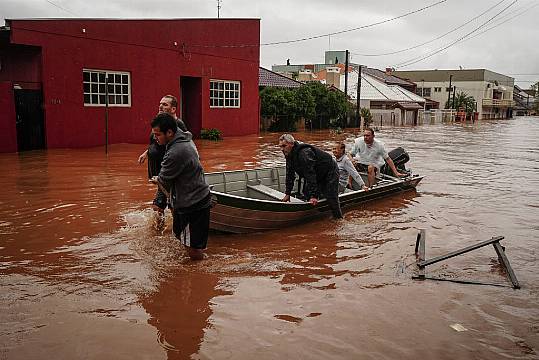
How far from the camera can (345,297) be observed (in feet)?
18.4

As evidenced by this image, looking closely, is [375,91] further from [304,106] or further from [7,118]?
[7,118]

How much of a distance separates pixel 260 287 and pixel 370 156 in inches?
238

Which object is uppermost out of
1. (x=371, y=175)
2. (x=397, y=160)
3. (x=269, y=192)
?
(x=397, y=160)

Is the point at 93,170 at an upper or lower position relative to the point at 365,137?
lower

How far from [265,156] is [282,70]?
57346 millimetres

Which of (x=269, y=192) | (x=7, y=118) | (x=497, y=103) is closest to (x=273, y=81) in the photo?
(x=7, y=118)

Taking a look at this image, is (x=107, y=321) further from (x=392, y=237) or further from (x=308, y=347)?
(x=392, y=237)

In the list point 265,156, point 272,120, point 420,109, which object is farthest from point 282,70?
point 265,156

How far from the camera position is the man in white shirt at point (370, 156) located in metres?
10.9

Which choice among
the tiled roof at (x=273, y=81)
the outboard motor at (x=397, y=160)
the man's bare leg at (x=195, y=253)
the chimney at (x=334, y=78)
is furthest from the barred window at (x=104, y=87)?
the chimney at (x=334, y=78)

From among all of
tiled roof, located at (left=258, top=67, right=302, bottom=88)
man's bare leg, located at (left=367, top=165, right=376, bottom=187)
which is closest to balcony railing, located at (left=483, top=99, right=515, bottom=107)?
tiled roof, located at (left=258, top=67, right=302, bottom=88)

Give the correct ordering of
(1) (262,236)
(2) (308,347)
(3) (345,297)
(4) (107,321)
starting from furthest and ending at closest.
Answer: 1. (1) (262,236)
2. (3) (345,297)
3. (4) (107,321)
4. (2) (308,347)

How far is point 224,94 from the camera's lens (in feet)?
81.7

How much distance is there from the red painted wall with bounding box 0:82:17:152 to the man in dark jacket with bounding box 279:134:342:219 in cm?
1151
